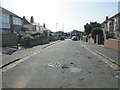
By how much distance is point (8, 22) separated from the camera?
2232 inches

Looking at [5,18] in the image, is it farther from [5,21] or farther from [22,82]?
[22,82]

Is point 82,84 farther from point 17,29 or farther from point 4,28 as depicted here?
point 17,29

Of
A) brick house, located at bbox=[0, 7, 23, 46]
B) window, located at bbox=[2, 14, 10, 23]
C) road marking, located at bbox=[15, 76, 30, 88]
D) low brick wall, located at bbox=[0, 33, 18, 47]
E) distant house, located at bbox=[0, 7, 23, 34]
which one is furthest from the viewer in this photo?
window, located at bbox=[2, 14, 10, 23]

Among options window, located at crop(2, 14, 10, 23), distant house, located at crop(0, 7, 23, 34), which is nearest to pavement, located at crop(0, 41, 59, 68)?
distant house, located at crop(0, 7, 23, 34)

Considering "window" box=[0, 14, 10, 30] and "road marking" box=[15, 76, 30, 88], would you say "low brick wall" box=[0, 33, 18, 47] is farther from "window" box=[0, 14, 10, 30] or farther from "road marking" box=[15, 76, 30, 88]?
"road marking" box=[15, 76, 30, 88]

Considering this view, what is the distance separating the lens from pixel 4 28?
5384 centimetres


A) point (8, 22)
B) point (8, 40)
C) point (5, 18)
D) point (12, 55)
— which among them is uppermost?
point (5, 18)

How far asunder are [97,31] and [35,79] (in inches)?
2077

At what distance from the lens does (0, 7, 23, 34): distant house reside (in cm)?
5172

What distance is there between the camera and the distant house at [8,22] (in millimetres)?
51719

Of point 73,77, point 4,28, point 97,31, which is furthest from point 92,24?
point 73,77

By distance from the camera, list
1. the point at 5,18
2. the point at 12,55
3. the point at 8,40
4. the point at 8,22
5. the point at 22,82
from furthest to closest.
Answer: the point at 8,22, the point at 5,18, the point at 8,40, the point at 12,55, the point at 22,82

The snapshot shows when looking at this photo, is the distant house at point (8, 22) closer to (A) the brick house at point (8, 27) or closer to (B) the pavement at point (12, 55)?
(A) the brick house at point (8, 27)

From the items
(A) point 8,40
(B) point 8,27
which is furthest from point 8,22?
(A) point 8,40
